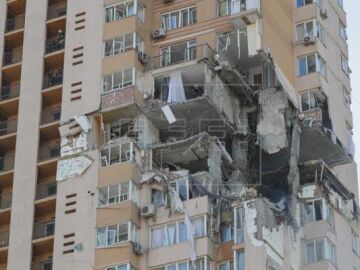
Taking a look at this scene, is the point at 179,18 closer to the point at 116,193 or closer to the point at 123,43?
the point at 123,43

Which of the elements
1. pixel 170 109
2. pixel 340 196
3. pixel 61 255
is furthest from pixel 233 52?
pixel 61 255

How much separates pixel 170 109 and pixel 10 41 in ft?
42.4

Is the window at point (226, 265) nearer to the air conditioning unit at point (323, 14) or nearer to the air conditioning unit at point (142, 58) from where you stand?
the air conditioning unit at point (142, 58)

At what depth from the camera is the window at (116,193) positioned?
5812 cm

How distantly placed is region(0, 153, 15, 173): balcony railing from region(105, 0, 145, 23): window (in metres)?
9.32

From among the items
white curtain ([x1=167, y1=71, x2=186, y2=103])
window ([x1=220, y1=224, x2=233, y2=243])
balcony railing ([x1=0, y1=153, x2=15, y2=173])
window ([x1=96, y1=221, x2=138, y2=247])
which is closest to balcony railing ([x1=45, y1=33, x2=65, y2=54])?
balcony railing ([x1=0, y1=153, x2=15, y2=173])

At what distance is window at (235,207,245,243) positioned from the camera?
55525 mm

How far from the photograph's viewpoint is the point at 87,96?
6184 cm

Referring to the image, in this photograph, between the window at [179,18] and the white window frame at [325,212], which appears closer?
the white window frame at [325,212]

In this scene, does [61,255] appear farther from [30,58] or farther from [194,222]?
[30,58]

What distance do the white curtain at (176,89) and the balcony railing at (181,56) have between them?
0.89 m

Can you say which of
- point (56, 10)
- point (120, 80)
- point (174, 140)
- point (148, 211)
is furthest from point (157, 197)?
point (56, 10)

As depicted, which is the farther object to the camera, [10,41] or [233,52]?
[10,41]

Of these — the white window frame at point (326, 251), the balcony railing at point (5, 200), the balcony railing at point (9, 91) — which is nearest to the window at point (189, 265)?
the white window frame at point (326, 251)
